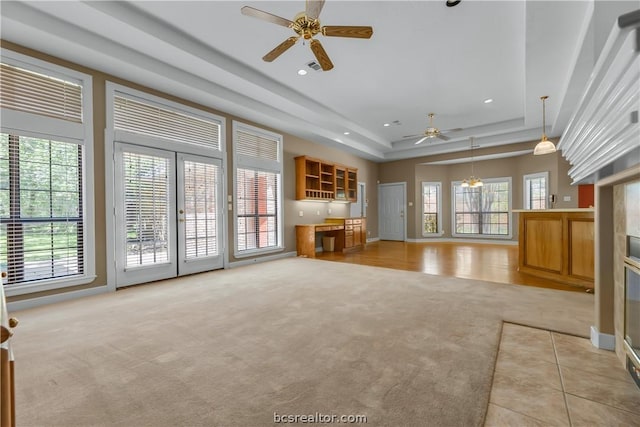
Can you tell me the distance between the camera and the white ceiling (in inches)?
A: 117

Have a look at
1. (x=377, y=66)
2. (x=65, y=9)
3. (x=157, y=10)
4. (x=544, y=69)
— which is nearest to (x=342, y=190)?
(x=377, y=66)

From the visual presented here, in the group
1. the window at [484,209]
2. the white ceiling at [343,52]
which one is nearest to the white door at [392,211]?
the window at [484,209]

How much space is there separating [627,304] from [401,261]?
4.09 m

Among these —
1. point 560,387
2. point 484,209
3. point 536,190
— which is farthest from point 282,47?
point 484,209

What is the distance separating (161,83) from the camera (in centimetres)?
411

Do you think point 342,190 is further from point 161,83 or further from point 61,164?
point 61,164

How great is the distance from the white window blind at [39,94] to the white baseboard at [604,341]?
5.76 meters

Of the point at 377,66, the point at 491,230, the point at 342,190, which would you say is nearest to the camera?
the point at 377,66

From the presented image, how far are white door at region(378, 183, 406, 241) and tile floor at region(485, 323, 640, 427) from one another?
7895 millimetres

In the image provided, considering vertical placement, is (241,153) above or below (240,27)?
below

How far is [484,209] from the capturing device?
924 cm

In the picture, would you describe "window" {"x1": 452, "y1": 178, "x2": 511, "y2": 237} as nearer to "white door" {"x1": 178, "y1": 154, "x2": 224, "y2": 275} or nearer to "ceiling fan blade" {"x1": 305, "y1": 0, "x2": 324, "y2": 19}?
"white door" {"x1": 178, "y1": 154, "x2": 224, "y2": 275}

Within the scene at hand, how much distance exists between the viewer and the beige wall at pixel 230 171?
3664mm

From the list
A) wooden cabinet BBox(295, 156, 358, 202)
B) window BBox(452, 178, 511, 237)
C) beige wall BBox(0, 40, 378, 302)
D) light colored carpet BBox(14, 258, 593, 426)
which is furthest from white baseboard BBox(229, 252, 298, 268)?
window BBox(452, 178, 511, 237)
